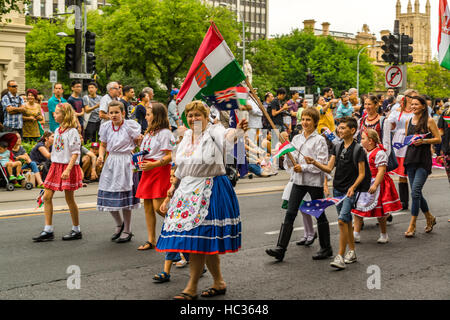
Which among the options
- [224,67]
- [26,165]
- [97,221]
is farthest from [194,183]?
[26,165]

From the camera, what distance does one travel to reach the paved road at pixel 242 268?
589 cm

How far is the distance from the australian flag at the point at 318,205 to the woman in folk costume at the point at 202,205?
1651 millimetres

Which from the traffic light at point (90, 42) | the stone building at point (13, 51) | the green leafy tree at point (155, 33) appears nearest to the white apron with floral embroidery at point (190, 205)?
the traffic light at point (90, 42)

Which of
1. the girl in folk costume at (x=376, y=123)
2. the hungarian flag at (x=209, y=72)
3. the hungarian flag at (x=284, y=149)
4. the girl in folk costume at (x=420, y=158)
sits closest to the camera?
the hungarian flag at (x=209, y=72)

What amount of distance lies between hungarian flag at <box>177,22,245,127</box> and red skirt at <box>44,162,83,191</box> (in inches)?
113

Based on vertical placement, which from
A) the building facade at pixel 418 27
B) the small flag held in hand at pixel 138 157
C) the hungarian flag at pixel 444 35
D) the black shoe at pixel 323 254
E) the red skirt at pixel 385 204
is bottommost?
the black shoe at pixel 323 254

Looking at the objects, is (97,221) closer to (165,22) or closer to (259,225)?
(259,225)

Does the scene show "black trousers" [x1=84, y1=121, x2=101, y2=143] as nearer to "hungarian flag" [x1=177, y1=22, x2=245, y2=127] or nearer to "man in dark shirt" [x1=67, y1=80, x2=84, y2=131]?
"man in dark shirt" [x1=67, y1=80, x2=84, y2=131]

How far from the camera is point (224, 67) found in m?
6.00

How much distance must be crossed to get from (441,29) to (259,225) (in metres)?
3.86

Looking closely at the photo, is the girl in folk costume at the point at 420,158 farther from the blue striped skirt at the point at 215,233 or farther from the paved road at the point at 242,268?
the blue striped skirt at the point at 215,233

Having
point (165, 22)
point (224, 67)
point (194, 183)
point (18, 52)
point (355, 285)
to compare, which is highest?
point (165, 22)

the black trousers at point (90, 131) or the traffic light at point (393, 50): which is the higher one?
the traffic light at point (393, 50)

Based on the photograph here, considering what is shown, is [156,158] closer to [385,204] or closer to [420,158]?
[385,204]
